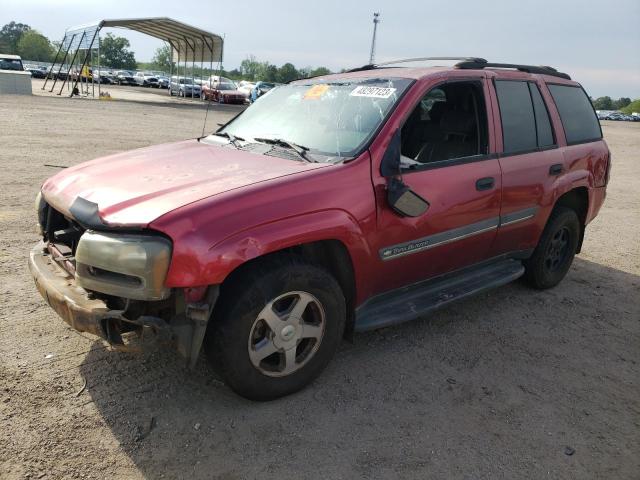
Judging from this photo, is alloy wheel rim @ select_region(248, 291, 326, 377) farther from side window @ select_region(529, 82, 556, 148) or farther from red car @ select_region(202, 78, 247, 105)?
red car @ select_region(202, 78, 247, 105)

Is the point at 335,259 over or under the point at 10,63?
under

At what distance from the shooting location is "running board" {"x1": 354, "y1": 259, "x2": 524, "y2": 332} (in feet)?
10.4

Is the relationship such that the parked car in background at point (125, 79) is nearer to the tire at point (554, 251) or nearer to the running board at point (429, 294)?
the tire at point (554, 251)

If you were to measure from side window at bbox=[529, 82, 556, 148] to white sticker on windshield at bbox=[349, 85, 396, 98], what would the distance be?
153 centimetres

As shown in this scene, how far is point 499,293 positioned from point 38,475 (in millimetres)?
3783

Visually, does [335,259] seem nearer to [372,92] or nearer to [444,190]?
[444,190]

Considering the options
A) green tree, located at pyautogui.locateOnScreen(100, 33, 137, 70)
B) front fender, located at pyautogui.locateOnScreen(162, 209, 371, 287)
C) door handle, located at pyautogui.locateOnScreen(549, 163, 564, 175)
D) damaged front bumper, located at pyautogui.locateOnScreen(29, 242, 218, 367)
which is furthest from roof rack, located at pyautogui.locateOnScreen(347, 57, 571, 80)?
green tree, located at pyautogui.locateOnScreen(100, 33, 137, 70)

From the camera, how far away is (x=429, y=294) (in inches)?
139

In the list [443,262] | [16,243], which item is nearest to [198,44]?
[16,243]

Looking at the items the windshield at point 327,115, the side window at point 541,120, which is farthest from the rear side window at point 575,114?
the windshield at point 327,115

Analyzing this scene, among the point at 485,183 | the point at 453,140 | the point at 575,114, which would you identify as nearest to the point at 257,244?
the point at 485,183

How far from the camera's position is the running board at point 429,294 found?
316cm

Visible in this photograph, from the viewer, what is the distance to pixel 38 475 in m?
2.26

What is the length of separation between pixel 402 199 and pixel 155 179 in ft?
4.68
